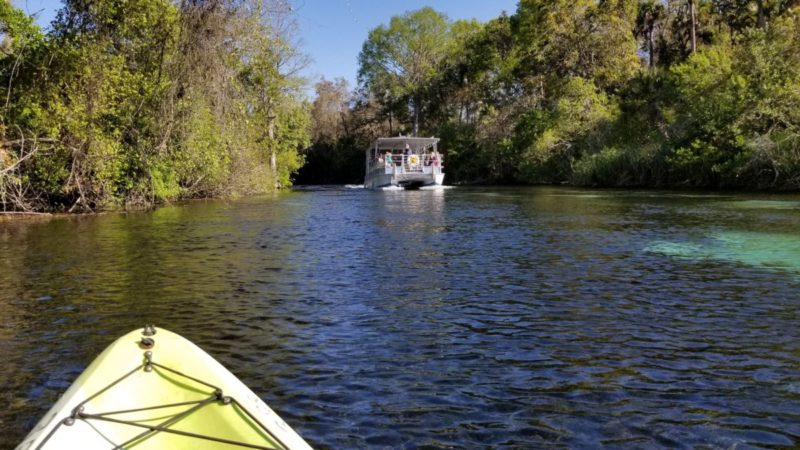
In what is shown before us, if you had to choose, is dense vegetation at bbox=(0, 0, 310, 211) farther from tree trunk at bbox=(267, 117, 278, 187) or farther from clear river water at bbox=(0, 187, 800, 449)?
tree trunk at bbox=(267, 117, 278, 187)

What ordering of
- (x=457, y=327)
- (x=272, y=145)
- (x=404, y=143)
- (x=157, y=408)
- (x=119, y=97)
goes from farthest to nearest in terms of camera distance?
(x=272, y=145) < (x=404, y=143) < (x=119, y=97) < (x=457, y=327) < (x=157, y=408)

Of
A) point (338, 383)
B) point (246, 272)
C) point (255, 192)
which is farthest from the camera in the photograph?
point (255, 192)

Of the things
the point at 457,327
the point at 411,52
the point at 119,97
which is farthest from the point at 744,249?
the point at 411,52

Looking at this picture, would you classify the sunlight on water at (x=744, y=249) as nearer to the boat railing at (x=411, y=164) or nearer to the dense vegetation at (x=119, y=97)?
the dense vegetation at (x=119, y=97)

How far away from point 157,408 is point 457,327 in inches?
149

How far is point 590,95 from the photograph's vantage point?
47.0 metres

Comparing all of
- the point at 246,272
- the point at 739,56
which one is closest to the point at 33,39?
the point at 246,272

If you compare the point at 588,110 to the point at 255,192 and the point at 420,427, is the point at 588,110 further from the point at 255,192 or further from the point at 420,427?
the point at 420,427

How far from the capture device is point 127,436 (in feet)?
12.1

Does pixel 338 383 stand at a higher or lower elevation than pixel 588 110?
lower

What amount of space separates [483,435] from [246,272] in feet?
22.9

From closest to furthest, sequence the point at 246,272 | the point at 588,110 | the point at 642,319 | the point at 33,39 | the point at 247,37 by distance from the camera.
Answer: the point at 642,319 → the point at 246,272 → the point at 33,39 → the point at 247,37 → the point at 588,110

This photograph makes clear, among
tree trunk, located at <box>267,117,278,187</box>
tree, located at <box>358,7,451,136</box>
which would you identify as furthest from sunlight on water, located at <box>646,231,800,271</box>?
tree, located at <box>358,7,451,136</box>

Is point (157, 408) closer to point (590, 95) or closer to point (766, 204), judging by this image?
point (766, 204)
